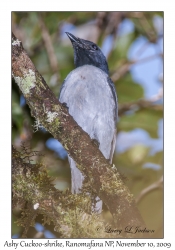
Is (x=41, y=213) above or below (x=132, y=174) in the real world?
below

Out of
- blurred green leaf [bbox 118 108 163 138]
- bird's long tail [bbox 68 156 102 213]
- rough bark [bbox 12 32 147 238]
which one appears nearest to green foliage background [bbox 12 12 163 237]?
blurred green leaf [bbox 118 108 163 138]

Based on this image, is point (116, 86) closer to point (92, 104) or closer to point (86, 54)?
point (86, 54)

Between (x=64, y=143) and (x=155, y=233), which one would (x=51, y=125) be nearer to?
(x=64, y=143)

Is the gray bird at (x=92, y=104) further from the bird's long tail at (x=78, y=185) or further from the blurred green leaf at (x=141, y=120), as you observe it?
the blurred green leaf at (x=141, y=120)

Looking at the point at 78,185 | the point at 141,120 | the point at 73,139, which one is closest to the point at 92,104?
the point at 78,185

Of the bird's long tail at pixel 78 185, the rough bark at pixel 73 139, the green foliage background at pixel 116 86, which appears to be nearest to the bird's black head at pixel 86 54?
the green foliage background at pixel 116 86

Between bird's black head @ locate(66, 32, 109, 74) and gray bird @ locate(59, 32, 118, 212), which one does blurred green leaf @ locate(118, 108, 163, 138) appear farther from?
gray bird @ locate(59, 32, 118, 212)
